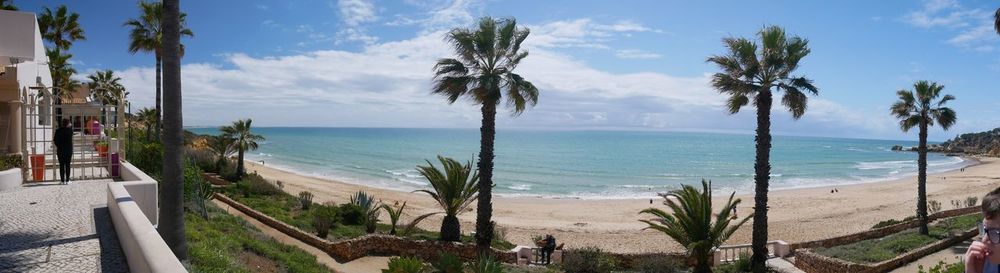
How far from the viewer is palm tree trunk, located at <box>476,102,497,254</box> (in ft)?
49.2

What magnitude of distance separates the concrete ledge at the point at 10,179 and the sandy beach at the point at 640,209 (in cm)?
1576

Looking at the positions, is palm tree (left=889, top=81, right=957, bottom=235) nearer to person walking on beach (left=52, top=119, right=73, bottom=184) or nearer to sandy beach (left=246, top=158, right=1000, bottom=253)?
sandy beach (left=246, top=158, right=1000, bottom=253)

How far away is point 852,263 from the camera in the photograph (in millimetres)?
15203

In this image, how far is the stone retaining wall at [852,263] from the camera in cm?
1505

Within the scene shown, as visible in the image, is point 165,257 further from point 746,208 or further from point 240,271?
point 746,208

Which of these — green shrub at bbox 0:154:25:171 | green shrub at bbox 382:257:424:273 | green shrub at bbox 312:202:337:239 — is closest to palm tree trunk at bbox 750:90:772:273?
green shrub at bbox 382:257:424:273

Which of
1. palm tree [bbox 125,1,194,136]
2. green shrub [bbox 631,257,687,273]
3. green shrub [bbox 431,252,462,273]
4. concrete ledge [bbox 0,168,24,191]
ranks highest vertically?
palm tree [bbox 125,1,194,136]

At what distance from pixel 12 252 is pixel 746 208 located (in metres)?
37.0

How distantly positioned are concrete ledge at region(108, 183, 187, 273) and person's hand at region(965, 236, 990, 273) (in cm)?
548

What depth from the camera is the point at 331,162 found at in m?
74.6

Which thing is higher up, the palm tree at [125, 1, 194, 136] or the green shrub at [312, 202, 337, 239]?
the palm tree at [125, 1, 194, 136]

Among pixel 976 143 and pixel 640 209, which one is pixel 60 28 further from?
pixel 976 143

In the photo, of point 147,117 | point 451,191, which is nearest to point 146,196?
point 451,191

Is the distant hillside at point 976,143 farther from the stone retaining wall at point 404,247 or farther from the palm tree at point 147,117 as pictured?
the palm tree at point 147,117
